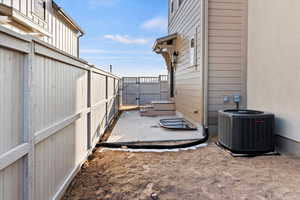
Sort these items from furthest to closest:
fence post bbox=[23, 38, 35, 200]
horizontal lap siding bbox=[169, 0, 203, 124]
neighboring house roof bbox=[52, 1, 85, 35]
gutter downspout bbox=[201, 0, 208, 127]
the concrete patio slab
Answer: neighboring house roof bbox=[52, 1, 85, 35] → horizontal lap siding bbox=[169, 0, 203, 124] → gutter downspout bbox=[201, 0, 208, 127] → the concrete patio slab → fence post bbox=[23, 38, 35, 200]

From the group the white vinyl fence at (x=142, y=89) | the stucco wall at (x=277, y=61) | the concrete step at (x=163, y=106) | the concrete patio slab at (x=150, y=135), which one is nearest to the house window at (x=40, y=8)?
the concrete patio slab at (x=150, y=135)

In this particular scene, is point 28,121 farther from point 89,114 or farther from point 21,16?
point 21,16

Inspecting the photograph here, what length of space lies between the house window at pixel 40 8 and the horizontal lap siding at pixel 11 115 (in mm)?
4509

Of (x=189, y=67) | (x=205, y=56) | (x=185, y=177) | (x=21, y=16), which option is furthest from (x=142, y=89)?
(x=185, y=177)

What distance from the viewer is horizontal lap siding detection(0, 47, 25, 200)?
135cm

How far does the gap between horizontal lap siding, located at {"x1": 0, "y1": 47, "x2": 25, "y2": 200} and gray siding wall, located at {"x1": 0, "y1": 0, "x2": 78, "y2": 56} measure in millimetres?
3180

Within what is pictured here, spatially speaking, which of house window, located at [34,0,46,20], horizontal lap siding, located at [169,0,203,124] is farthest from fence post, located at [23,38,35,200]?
house window, located at [34,0,46,20]

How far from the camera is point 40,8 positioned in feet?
18.0

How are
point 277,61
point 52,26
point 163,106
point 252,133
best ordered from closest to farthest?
point 252,133 → point 277,61 → point 52,26 → point 163,106

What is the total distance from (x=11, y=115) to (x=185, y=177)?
220 centimetres

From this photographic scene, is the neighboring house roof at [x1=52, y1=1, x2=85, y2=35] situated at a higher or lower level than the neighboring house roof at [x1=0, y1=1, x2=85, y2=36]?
higher

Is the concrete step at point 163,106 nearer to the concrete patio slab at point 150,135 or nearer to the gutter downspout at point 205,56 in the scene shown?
the concrete patio slab at point 150,135

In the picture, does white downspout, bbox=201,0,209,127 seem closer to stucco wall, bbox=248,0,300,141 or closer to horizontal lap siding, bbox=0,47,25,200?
stucco wall, bbox=248,0,300,141

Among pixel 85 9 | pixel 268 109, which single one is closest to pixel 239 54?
pixel 268 109
